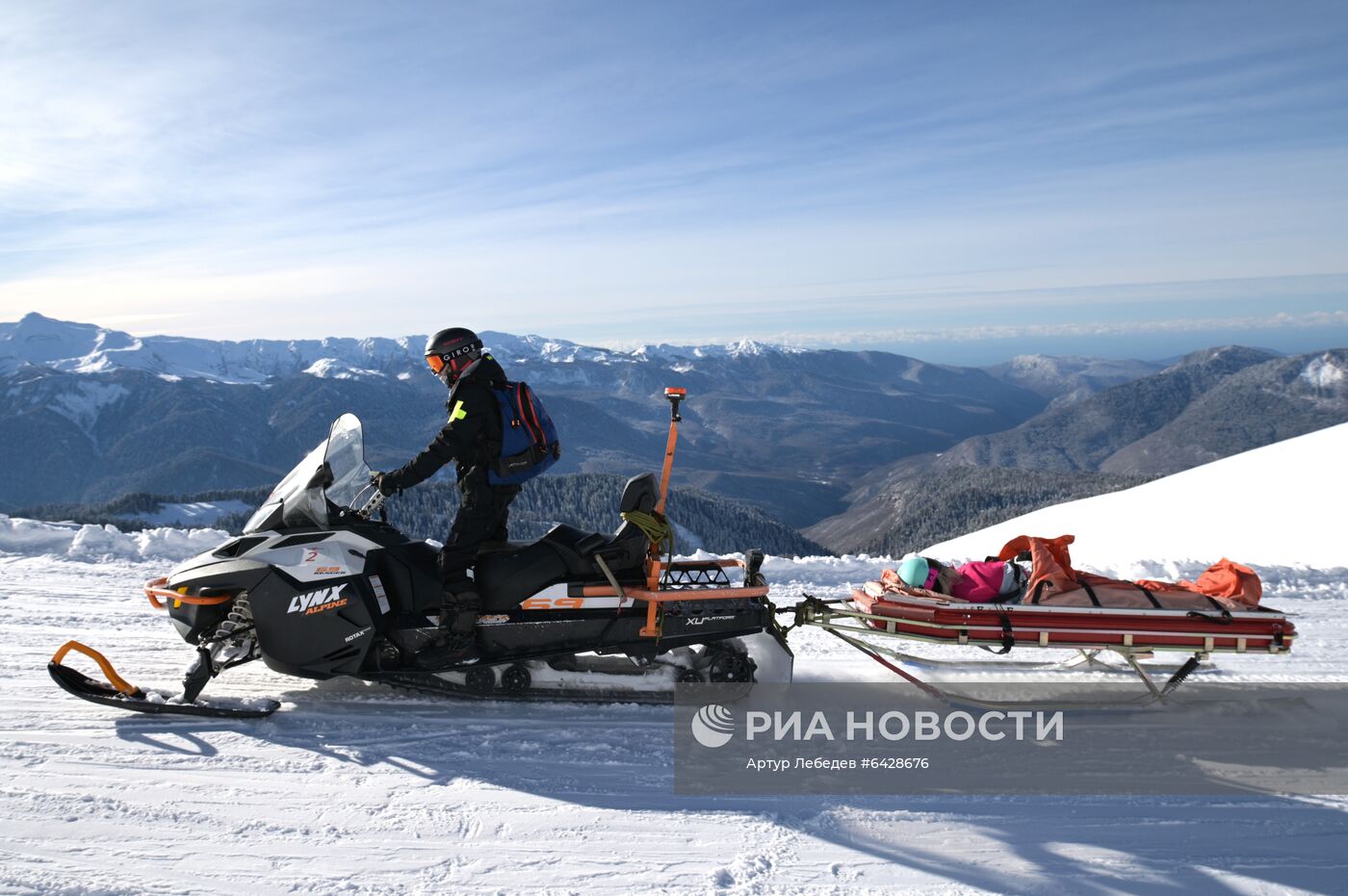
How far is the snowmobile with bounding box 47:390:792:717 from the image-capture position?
473 centimetres

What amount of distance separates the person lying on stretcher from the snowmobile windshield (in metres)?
3.59

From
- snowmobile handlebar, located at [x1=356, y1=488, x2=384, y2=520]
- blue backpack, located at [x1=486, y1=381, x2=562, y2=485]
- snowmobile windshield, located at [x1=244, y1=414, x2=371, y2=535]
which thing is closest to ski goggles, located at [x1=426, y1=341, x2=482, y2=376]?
blue backpack, located at [x1=486, y1=381, x2=562, y2=485]

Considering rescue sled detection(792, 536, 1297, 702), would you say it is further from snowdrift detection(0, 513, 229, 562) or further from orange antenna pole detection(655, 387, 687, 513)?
snowdrift detection(0, 513, 229, 562)

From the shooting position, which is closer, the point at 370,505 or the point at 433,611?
the point at 433,611

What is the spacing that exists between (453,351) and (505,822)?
2.73 metres

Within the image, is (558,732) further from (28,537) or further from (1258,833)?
(28,537)

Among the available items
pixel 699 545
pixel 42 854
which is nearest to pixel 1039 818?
pixel 42 854

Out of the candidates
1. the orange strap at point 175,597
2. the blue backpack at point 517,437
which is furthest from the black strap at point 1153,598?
the orange strap at point 175,597

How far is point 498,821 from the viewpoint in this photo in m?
3.68

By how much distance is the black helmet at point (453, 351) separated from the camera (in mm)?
4848

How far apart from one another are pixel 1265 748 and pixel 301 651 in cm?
571

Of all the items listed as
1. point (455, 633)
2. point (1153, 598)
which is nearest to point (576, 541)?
point (455, 633)

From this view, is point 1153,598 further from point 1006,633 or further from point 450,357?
point 450,357

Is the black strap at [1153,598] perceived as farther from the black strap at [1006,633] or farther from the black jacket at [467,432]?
the black jacket at [467,432]
